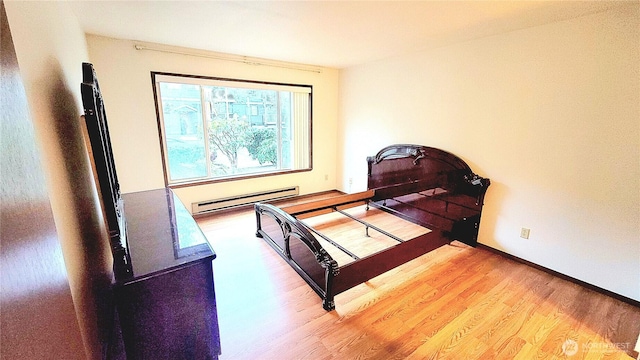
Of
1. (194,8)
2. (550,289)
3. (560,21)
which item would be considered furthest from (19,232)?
(560,21)

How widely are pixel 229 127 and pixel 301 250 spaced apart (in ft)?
8.02

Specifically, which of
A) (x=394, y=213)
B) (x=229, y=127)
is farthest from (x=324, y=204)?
(x=229, y=127)

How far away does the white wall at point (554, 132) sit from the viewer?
2074 millimetres

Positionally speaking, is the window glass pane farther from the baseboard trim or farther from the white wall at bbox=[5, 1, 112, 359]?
the baseboard trim

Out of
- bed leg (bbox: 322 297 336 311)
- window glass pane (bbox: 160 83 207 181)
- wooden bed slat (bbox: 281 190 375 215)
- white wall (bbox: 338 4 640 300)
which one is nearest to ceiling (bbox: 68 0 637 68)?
white wall (bbox: 338 4 640 300)

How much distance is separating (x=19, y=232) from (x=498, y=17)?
3023 millimetres

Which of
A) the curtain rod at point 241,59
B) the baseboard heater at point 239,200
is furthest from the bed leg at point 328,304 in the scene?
the curtain rod at point 241,59

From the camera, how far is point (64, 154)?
4.01 feet

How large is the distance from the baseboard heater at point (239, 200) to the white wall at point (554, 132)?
236 centimetres

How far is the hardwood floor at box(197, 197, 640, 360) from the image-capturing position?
171 centimetres

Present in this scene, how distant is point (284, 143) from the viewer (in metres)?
4.57

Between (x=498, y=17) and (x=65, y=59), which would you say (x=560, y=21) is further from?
(x=65, y=59)

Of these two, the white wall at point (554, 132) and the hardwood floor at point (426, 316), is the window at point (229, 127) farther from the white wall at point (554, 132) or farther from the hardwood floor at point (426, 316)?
the white wall at point (554, 132)

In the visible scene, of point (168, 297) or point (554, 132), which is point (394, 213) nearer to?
point (554, 132)
